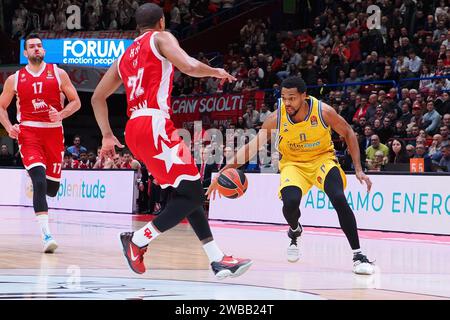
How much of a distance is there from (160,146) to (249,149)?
1.59 m

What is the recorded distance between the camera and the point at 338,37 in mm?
21875

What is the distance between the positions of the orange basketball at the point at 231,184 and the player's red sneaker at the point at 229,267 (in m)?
Answer: 1.03

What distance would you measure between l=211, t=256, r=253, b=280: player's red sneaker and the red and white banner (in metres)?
16.2

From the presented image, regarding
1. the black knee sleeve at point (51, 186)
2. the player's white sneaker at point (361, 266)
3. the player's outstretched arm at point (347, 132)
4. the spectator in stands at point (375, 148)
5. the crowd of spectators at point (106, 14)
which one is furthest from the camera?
the crowd of spectators at point (106, 14)

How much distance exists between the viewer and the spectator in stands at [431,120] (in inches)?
647

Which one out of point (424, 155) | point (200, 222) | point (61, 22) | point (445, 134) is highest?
point (61, 22)

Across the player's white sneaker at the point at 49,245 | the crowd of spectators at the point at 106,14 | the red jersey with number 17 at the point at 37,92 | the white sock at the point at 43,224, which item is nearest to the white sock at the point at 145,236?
the player's white sneaker at the point at 49,245

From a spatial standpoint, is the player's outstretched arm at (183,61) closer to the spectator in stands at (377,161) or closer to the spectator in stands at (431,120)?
the spectator in stands at (377,161)

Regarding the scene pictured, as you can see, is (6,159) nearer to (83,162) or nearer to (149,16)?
(83,162)

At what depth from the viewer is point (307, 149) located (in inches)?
323

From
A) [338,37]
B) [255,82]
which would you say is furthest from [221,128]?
[338,37]

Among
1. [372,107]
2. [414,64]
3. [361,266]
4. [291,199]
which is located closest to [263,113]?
[372,107]

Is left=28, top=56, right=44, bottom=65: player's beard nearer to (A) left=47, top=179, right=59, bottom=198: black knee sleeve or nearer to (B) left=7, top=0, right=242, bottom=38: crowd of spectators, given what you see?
(A) left=47, top=179, right=59, bottom=198: black knee sleeve

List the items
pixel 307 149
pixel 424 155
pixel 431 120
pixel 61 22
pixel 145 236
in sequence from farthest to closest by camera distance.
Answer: pixel 61 22 → pixel 431 120 → pixel 424 155 → pixel 307 149 → pixel 145 236
